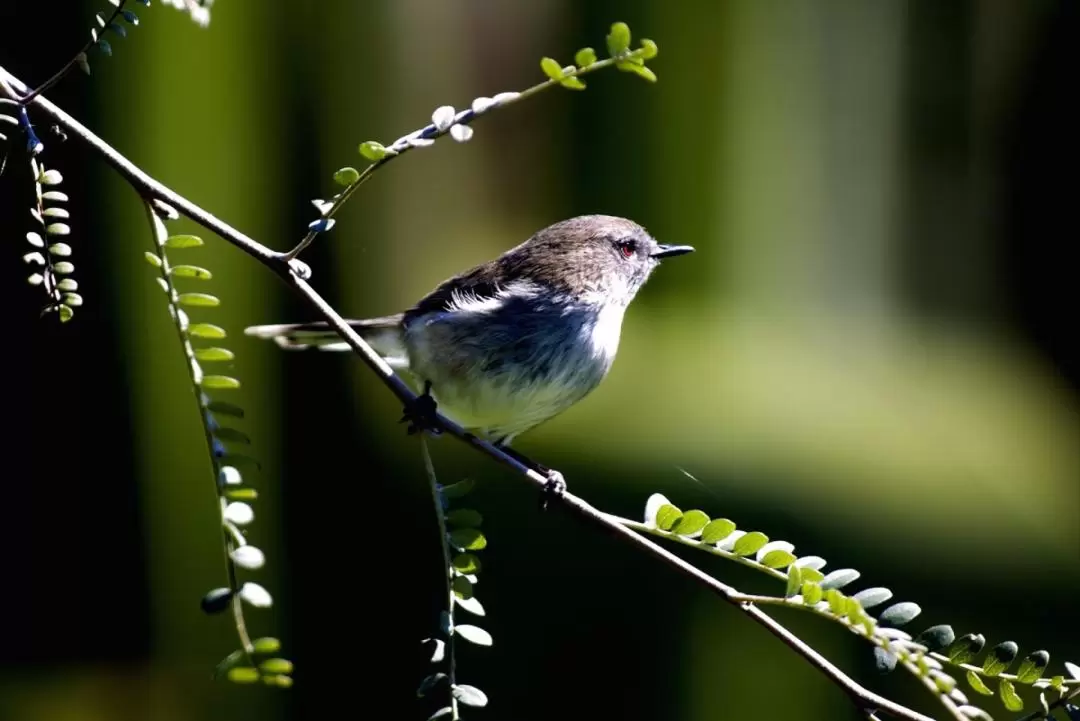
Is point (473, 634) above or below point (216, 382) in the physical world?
below

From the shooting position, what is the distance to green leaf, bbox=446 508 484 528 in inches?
47.2

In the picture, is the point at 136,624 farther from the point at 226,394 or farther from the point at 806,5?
the point at 806,5

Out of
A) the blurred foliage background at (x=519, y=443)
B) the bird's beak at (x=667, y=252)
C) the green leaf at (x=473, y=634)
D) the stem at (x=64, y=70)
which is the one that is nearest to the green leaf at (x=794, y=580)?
the green leaf at (x=473, y=634)

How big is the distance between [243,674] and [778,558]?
1.69ft

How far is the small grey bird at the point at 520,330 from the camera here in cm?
Result: 209

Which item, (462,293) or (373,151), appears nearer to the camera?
(373,151)

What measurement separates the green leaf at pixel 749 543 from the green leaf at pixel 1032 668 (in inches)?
9.9

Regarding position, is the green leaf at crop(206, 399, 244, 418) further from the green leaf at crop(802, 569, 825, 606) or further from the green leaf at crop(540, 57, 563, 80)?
the green leaf at crop(802, 569, 825, 606)

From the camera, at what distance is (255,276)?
3727 mm

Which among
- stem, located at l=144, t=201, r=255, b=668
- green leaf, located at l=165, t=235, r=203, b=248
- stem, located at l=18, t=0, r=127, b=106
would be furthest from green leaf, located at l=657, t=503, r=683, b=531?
stem, located at l=18, t=0, r=127, b=106

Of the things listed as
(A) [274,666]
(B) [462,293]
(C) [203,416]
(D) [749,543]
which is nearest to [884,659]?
(D) [749,543]

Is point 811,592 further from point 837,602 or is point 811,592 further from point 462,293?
point 462,293

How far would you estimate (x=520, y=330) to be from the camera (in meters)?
2.12

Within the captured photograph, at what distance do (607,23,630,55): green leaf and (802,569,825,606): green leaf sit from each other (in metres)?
0.50
